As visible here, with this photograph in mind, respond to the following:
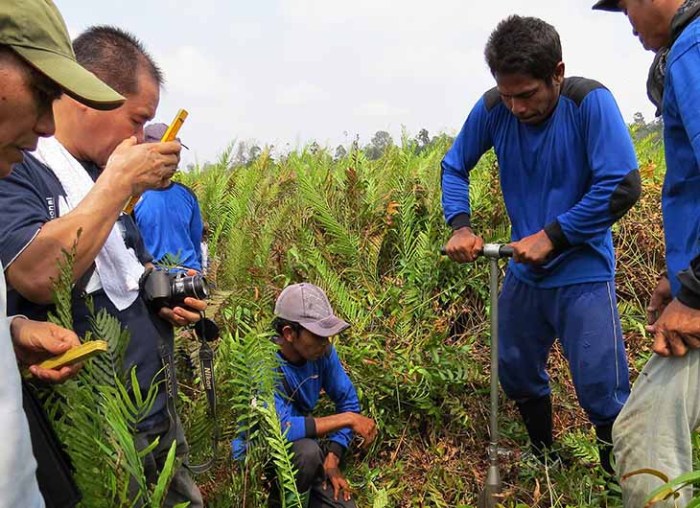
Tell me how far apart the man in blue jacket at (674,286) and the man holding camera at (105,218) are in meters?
1.33

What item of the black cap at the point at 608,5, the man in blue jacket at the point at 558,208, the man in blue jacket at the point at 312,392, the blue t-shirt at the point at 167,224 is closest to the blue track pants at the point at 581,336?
the man in blue jacket at the point at 558,208

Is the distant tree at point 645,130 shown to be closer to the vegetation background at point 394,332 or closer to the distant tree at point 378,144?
the vegetation background at point 394,332

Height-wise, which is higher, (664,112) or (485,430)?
(664,112)

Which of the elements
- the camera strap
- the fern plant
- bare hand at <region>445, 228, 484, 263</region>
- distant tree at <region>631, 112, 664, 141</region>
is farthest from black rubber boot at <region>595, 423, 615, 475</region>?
distant tree at <region>631, 112, 664, 141</region>

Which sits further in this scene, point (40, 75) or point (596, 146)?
point (596, 146)

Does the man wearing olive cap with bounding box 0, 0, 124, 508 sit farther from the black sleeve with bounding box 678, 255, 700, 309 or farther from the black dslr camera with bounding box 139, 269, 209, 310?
the black sleeve with bounding box 678, 255, 700, 309

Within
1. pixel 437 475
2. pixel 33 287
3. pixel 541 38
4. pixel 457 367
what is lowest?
pixel 437 475

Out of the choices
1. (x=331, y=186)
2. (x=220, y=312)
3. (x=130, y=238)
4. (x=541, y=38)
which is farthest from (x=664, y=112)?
(x=331, y=186)

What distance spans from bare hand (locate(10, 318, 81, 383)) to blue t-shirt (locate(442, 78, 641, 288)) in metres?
1.83

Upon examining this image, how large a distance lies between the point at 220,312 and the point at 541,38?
2302 mm

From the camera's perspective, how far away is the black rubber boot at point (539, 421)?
283 cm

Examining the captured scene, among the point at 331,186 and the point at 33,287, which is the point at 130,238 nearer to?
the point at 33,287

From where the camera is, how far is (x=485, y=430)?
3285mm

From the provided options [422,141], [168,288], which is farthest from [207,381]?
[422,141]
